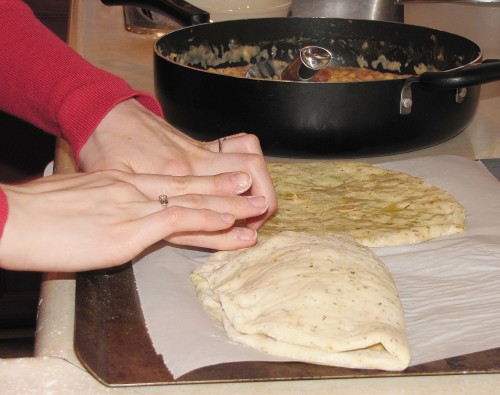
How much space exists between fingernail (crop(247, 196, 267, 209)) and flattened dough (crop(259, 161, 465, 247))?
0.39 ft

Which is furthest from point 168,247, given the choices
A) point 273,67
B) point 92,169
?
point 273,67

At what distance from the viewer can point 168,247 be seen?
56.2 inches

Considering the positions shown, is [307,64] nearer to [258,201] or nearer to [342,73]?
[342,73]

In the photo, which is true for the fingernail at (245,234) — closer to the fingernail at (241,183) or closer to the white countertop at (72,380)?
the fingernail at (241,183)

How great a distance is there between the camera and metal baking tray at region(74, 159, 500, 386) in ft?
3.40

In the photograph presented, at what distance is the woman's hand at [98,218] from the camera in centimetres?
116

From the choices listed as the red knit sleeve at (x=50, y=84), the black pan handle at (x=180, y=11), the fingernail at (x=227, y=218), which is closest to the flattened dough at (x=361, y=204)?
the fingernail at (x=227, y=218)

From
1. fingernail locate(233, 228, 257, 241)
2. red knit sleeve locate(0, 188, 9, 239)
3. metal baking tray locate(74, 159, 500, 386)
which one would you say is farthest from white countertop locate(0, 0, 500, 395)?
fingernail locate(233, 228, 257, 241)

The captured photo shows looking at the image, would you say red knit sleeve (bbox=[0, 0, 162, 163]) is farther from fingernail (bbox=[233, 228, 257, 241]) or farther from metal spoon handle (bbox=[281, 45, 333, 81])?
metal spoon handle (bbox=[281, 45, 333, 81])

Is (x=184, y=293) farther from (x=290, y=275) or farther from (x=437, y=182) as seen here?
(x=437, y=182)

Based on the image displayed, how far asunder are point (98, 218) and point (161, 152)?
0.31m

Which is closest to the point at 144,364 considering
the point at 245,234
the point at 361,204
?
the point at 245,234

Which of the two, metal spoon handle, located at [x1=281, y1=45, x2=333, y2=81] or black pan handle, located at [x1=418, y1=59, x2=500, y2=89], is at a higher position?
black pan handle, located at [x1=418, y1=59, x2=500, y2=89]

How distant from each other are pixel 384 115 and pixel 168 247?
22.4 inches
